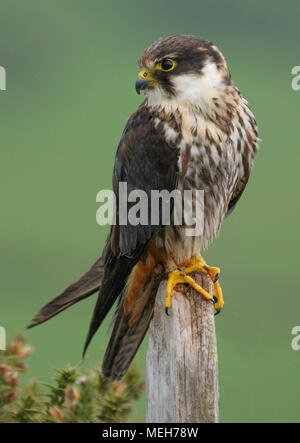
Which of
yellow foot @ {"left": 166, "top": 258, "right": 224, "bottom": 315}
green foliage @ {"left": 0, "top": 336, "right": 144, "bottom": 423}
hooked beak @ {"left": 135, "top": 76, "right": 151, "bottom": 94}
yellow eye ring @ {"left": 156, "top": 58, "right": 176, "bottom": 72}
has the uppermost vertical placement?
yellow eye ring @ {"left": 156, "top": 58, "right": 176, "bottom": 72}

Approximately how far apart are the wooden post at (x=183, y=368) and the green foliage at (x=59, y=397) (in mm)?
169

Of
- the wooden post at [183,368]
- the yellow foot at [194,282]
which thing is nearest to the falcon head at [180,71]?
the yellow foot at [194,282]

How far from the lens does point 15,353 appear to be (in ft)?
9.17

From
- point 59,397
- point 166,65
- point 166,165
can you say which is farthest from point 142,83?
point 59,397

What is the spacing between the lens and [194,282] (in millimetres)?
3006

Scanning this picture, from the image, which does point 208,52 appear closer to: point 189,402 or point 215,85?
point 215,85

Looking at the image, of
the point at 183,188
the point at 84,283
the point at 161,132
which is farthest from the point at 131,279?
the point at 161,132

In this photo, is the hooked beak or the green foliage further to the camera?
the hooked beak

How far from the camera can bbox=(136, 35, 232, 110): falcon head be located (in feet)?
9.76

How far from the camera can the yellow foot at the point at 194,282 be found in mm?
2930

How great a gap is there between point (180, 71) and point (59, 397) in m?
1.48

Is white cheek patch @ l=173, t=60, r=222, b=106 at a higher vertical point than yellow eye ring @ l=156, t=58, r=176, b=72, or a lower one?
lower

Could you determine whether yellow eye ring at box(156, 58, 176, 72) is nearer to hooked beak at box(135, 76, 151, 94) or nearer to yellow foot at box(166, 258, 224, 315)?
hooked beak at box(135, 76, 151, 94)

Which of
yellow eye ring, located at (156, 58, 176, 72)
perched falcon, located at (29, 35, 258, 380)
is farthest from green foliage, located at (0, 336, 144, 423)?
yellow eye ring, located at (156, 58, 176, 72)
